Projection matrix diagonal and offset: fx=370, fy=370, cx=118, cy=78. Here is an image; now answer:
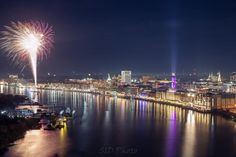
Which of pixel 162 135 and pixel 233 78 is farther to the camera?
pixel 233 78

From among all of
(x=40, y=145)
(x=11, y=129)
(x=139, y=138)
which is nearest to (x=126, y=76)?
(x=139, y=138)

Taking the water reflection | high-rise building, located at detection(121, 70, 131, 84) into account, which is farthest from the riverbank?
high-rise building, located at detection(121, 70, 131, 84)

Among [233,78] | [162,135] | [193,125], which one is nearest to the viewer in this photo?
[162,135]

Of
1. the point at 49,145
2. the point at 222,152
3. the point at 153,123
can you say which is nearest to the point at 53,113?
the point at 153,123

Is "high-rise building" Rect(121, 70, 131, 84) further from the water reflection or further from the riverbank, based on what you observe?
the water reflection

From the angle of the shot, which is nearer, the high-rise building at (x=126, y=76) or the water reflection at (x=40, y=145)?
the water reflection at (x=40, y=145)

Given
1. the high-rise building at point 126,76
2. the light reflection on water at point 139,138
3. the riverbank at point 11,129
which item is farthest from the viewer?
the high-rise building at point 126,76

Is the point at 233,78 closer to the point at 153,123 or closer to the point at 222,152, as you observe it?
the point at 153,123

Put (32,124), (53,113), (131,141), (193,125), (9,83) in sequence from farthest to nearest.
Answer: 1. (9,83)
2. (53,113)
3. (193,125)
4. (32,124)
5. (131,141)

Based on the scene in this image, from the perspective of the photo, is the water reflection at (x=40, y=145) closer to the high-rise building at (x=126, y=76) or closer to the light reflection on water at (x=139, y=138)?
the light reflection on water at (x=139, y=138)

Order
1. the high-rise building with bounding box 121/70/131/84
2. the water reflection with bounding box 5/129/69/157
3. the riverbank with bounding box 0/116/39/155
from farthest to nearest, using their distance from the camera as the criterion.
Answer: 1. the high-rise building with bounding box 121/70/131/84
2. the riverbank with bounding box 0/116/39/155
3. the water reflection with bounding box 5/129/69/157

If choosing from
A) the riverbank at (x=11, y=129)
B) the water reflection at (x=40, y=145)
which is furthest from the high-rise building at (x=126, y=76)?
the water reflection at (x=40, y=145)
